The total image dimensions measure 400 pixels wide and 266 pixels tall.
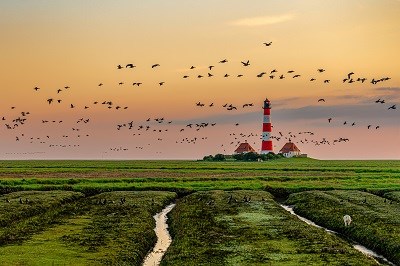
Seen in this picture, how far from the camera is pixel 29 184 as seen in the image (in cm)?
7781

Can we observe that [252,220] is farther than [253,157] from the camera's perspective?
No

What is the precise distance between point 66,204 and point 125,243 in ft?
85.3

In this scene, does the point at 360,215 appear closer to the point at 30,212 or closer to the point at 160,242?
the point at 160,242

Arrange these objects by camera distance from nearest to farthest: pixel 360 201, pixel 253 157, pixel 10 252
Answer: pixel 10 252, pixel 360 201, pixel 253 157

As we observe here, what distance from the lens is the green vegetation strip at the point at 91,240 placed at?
93.7 ft

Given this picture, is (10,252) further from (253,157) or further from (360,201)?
(253,157)

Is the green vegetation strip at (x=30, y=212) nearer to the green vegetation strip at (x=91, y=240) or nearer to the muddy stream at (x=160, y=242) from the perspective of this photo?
the green vegetation strip at (x=91, y=240)

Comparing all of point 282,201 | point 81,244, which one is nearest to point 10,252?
point 81,244

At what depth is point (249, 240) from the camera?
33750mm

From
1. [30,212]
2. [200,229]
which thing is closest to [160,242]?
[200,229]

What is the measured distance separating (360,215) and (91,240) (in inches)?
870

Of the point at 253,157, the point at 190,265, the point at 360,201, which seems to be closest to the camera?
the point at 190,265

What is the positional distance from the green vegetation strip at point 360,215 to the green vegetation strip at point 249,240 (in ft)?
7.53

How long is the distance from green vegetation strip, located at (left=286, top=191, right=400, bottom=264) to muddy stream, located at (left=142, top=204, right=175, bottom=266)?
40.8ft
